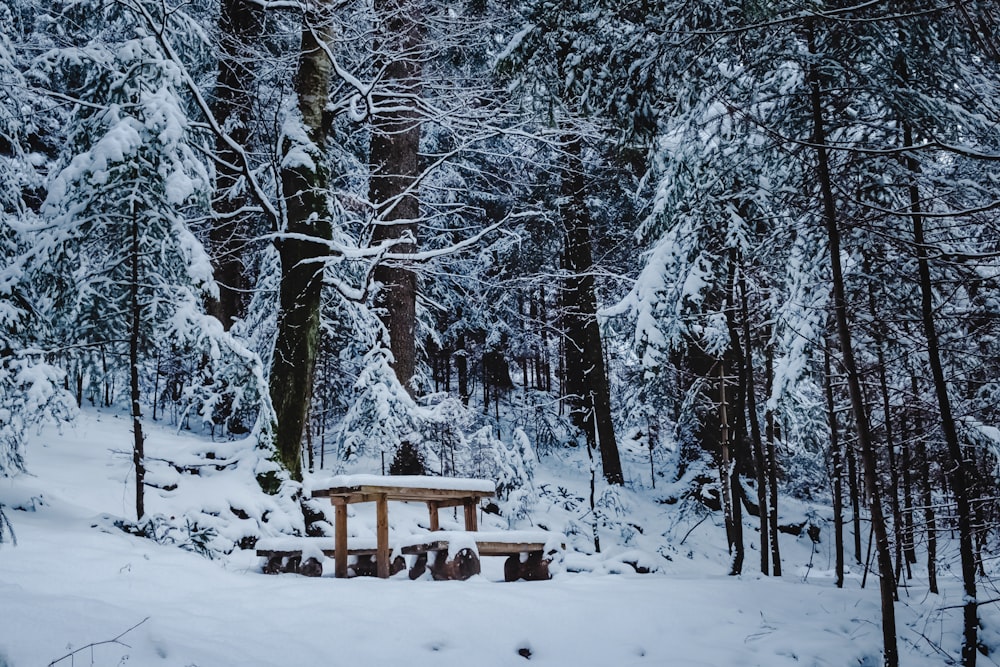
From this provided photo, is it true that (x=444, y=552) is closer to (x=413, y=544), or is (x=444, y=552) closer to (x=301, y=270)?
(x=413, y=544)

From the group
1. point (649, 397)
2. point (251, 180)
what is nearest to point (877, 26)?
point (251, 180)

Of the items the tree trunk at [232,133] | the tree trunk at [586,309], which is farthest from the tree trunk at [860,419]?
the tree trunk at [586,309]

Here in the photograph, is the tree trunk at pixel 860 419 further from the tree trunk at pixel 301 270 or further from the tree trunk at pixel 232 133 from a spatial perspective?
the tree trunk at pixel 232 133

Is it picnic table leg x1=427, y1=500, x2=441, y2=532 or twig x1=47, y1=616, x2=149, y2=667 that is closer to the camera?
twig x1=47, y1=616, x2=149, y2=667

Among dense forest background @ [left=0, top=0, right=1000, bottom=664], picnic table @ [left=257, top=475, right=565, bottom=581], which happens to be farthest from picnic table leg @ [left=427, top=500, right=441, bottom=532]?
dense forest background @ [left=0, top=0, right=1000, bottom=664]

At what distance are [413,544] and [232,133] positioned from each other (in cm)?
994

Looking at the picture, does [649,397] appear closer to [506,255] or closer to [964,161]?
[506,255]

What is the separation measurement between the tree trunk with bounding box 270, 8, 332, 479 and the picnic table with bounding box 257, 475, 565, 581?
1.77 meters

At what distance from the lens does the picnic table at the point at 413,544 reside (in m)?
7.38

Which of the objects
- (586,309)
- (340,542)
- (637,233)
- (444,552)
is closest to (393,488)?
(444,552)

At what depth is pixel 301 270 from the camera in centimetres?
977

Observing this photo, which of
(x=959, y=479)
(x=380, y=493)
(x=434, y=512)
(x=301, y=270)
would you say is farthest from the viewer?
(x=301, y=270)

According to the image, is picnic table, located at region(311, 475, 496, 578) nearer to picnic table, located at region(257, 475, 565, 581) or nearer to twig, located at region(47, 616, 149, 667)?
picnic table, located at region(257, 475, 565, 581)

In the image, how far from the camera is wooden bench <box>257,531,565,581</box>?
7.38 metres
